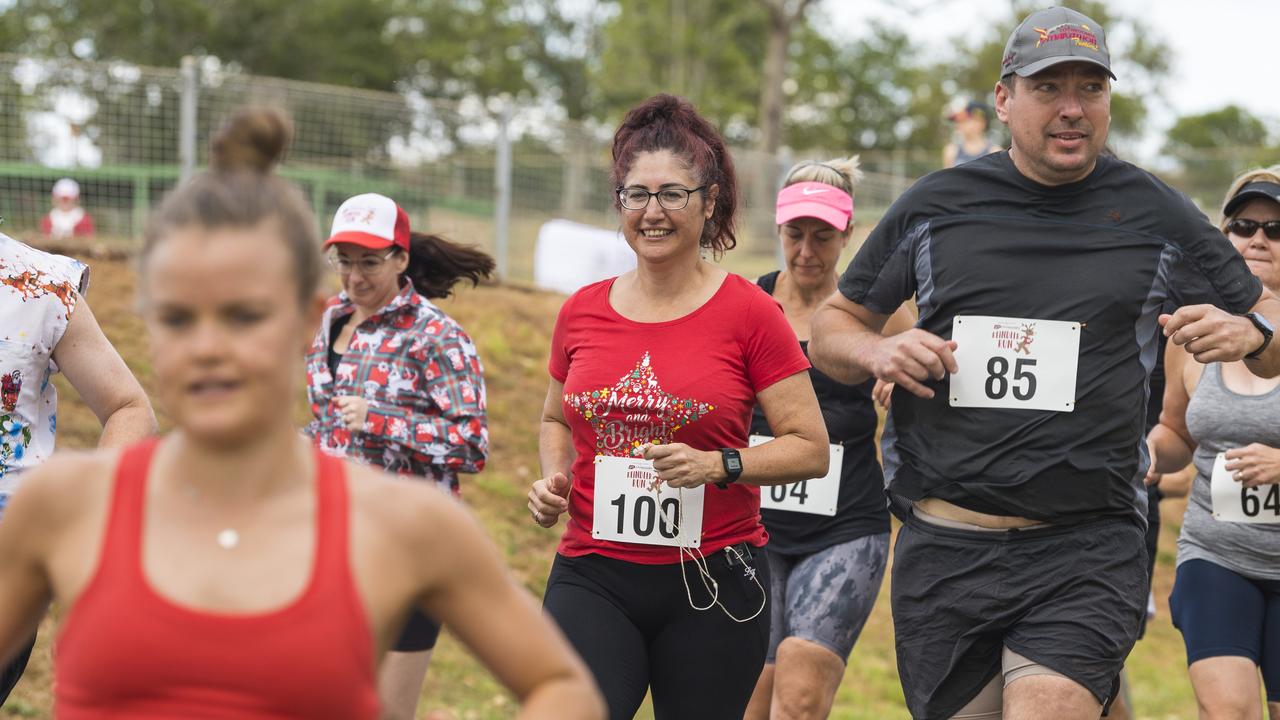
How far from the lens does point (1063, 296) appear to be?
155 inches

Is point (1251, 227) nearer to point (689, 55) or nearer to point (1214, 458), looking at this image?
point (1214, 458)

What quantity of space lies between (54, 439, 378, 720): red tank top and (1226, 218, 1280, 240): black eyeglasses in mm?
4248

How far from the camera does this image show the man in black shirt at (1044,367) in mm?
3910

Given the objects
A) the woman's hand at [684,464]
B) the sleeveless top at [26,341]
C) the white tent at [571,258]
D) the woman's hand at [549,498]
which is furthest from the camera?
the white tent at [571,258]

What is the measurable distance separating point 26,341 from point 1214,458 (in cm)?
409

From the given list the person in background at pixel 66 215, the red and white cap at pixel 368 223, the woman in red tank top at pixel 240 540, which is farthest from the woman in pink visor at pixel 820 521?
the person in background at pixel 66 215

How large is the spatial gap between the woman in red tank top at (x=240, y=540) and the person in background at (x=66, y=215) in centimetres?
1151

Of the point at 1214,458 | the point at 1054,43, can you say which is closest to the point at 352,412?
the point at 1054,43

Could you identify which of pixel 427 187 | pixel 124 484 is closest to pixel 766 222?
pixel 427 187

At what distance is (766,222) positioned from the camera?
680 inches

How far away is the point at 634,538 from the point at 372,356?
1.85 metres

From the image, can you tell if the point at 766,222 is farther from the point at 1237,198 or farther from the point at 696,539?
the point at 696,539

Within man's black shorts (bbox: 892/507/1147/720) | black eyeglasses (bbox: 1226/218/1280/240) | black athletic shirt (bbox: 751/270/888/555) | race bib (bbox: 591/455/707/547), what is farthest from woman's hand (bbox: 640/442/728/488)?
black eyeglasses (bbox: 1226/218/1280/240)

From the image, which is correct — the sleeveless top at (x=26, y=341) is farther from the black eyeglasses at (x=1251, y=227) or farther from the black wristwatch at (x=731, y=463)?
the black eyeglasses at (x=1251, y=227)
